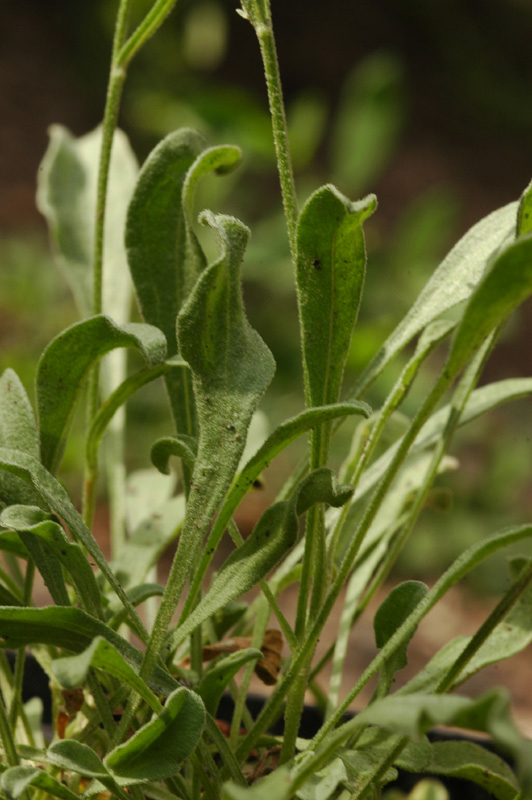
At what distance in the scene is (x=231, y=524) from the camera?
395 millimetres

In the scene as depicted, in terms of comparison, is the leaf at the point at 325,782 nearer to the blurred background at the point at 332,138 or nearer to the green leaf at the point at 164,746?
the green leaf at the point at 164,746

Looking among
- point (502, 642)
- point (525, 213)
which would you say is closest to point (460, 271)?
point (525, 213)

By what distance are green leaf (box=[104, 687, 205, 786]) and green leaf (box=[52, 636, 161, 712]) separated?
18mm

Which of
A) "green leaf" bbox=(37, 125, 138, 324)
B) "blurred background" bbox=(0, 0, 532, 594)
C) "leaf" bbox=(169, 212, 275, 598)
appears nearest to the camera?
"leaf" bbox=(169, 212, 275, 598)

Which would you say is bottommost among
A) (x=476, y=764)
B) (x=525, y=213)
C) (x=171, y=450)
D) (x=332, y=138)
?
(x=476, y=764)

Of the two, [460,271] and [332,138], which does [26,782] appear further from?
[332,138]

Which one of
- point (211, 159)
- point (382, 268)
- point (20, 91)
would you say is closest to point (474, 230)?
point (211, 159)

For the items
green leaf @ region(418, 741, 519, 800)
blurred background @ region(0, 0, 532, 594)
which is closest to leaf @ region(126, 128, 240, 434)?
green leaf @ region(418, 741, 519, 800)

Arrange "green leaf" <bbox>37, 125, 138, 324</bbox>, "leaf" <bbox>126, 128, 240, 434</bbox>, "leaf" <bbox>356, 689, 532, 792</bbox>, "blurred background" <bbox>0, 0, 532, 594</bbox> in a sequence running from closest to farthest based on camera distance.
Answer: "leaf" <bbox>356, 689, 532, 792</bbox>
"leaf" <bbox>126, 128, 240, 434</bbox>
"green leaf" <bbox>37, 125, 138, 324</bbox>
"blurred background" <bbox>0, 0, 532, 594</bbox>

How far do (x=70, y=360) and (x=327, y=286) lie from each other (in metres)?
0.11

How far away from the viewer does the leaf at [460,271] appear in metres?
0.39

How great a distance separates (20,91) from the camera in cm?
318

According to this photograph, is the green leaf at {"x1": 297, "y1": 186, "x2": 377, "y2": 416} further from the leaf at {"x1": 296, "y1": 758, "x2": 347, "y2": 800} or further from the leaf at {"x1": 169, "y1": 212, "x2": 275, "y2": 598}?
the leaf at {"x1": 296, "y1": 758, "x2": 347, "y2": 800}

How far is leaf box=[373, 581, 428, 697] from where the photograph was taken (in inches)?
14.0
